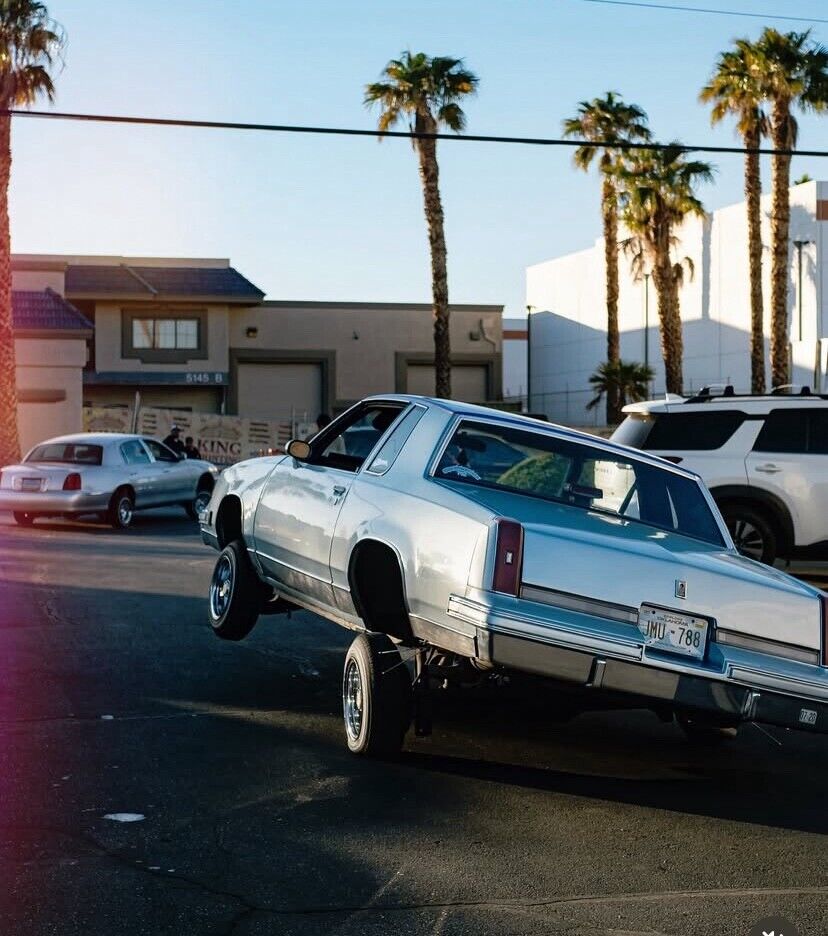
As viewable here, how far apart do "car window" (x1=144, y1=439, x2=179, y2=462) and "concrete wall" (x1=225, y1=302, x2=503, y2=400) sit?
3004cm

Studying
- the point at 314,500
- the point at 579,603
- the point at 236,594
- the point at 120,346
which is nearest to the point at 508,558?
the point at 579,603

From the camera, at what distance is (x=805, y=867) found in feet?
18.6

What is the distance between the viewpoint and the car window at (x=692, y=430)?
1571 centimetres

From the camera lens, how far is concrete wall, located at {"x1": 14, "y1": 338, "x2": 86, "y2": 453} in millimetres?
38875

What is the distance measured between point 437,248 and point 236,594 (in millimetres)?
31547

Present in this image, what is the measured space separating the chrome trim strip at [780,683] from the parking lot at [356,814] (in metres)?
0.54

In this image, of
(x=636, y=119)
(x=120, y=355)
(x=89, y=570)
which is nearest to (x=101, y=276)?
(x=120, y=355)

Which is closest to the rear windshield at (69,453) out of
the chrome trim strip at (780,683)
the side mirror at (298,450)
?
the side mirror at (298,450)

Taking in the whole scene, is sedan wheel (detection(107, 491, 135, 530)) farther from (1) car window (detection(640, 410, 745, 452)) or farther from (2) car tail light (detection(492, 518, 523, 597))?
(2) car tail light (detection(492, 518, 523, 597))

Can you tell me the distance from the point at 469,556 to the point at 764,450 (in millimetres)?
9740

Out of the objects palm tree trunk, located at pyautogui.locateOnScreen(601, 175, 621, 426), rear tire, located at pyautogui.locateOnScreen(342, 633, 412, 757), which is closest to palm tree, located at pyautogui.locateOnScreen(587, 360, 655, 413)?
palm tree trunk, located at pyautogui.locateOnScreen(601, 175, 621, 426)

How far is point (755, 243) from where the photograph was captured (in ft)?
129

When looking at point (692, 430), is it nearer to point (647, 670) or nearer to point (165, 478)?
point (647, 670)

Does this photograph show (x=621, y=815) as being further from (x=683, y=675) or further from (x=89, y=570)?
(x=89, y=570)
